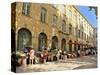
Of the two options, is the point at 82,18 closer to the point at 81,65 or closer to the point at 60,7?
the point at 60,7

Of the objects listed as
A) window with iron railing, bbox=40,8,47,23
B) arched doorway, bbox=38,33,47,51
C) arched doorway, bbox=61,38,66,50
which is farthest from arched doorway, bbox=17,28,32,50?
arched doorway, bbox=61,38,66,50

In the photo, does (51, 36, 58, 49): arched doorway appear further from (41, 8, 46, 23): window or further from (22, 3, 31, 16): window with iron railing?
(22, 3, 31, 16): window with iron railing

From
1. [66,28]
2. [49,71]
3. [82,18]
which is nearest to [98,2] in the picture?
[82,18]

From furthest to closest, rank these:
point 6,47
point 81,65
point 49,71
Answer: point 81,65
point 49,71
point 6,47

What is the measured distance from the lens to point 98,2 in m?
3.11

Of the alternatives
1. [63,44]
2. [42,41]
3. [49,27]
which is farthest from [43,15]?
[63,44]

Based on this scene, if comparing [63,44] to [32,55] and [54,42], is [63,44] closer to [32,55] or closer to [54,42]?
[54,42]

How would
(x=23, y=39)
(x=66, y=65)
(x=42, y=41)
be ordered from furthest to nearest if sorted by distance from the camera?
(x=66, y=65), (x=42, y=41), (x=23, y=39)

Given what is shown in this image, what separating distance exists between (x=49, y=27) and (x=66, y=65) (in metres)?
0.48

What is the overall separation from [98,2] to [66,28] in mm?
559

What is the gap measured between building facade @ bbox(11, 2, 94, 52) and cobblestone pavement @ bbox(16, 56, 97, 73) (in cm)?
15

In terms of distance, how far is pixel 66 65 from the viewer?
2.88 meters

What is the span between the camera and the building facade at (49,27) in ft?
8.48

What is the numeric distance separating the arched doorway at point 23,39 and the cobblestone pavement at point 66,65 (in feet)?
0.75
